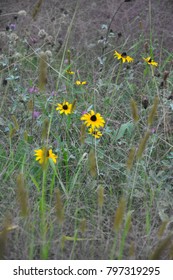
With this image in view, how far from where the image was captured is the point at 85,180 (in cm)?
144

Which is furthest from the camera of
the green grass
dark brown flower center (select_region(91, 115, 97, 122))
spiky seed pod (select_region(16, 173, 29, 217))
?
dark brown flower center (select_region(91, 115, 97, 122))

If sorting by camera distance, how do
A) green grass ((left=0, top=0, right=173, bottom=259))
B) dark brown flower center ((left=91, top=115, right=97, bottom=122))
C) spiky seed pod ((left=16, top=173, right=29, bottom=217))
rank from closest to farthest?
spiky seed pod ((left=16, top=173, right=29, bottom=217)), green grass ((left=0, top=0, right=173, bottom=259)), dark brown flower center ((left=91, top=115, right=97, bottom=122))

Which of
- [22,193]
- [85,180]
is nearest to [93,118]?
[85,180]

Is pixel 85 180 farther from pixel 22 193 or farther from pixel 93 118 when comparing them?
pixel 22 193

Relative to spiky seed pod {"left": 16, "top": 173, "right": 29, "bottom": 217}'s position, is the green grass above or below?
below

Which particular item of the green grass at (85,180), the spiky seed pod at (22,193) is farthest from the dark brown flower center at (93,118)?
the spiky seed pod at (22,193)

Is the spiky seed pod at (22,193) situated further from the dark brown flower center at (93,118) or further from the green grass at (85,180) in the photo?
the dark brown flower center at (93,118)

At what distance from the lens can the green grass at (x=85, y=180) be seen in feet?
3.56

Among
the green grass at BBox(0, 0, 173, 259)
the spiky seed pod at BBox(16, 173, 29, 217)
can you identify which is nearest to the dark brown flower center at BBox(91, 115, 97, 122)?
the green grass at BBox(0, 0, 173, 259)

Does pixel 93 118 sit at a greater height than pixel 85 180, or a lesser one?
greater

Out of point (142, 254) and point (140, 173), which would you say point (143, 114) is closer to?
point (140, 173)

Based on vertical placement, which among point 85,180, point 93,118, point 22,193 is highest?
point 22,193

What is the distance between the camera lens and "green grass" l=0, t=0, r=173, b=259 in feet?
3.56

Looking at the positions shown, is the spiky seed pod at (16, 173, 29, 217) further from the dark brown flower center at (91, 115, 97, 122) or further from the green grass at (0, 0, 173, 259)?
the dark brown flower center at (91, 115, 97, 122)
